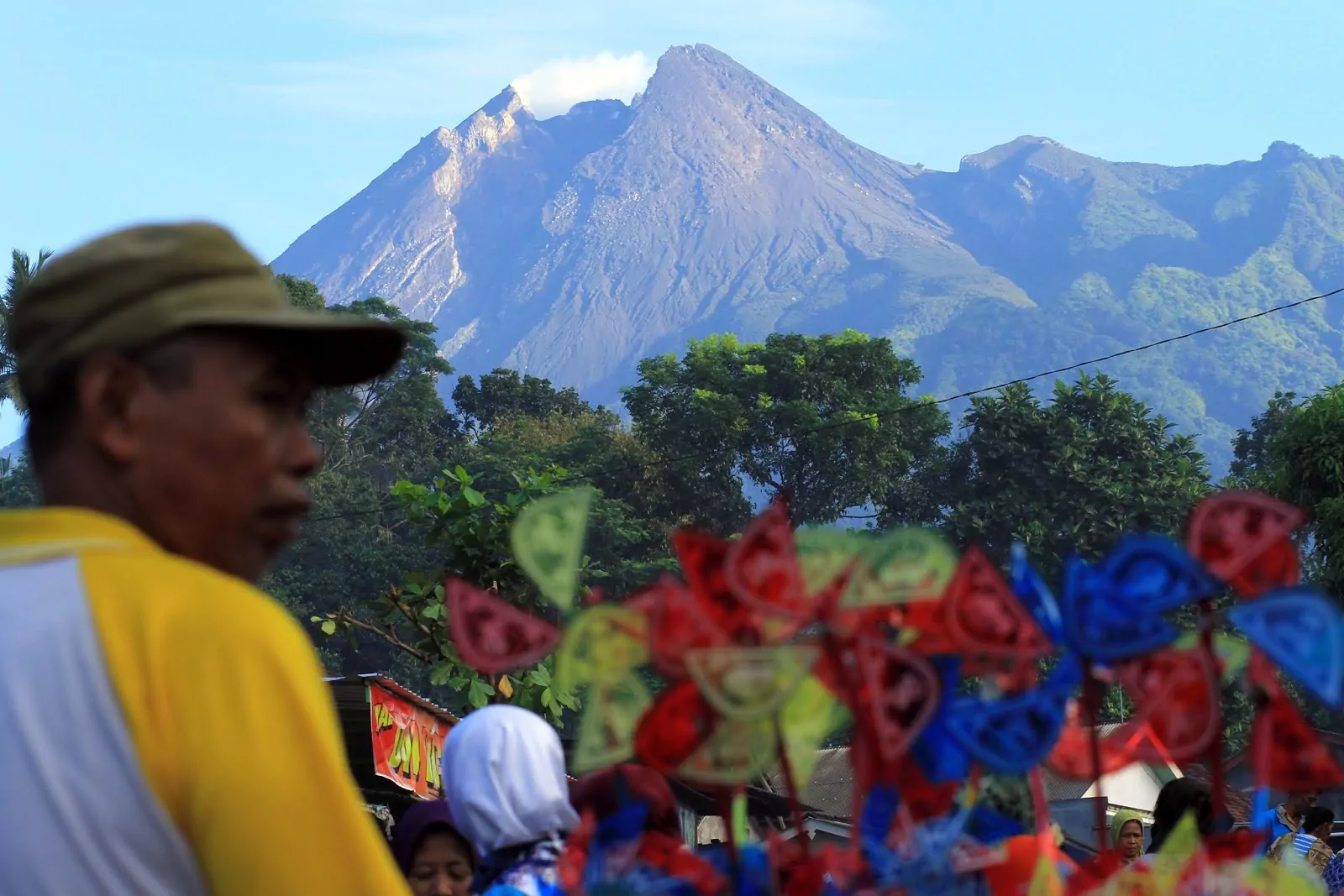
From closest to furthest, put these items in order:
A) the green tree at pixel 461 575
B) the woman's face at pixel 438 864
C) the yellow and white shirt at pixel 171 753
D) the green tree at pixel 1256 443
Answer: the yellow and white shirt at pixel 171 753 < the woman's face at pixel 438 864 < the green tree at pixel 461 575 < the green tree at pixel 1256 443

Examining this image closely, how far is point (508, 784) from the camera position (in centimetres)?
274

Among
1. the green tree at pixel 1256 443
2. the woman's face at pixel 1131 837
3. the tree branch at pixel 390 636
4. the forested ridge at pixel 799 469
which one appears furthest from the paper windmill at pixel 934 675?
the green tree at pixel 1256 443

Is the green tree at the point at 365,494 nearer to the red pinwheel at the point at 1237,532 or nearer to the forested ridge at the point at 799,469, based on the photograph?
the forested ridge at the point at 799,469

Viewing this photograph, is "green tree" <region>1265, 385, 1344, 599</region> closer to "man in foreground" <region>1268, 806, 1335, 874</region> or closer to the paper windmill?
"man in foreground" <region>1268, 806, 1335, 874</region>

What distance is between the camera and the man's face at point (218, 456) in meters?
1.12

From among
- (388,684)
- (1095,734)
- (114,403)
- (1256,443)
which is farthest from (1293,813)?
(1256,443)

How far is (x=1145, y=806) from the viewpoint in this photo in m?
25.5

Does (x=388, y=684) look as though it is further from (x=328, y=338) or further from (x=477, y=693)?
(x=328, y=338)

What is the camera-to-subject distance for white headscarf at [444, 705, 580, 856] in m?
2.73

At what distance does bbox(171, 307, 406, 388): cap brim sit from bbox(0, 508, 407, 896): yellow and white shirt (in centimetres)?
18

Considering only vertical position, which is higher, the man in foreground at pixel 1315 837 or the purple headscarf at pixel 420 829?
the purple headscarf at pixel 420 829

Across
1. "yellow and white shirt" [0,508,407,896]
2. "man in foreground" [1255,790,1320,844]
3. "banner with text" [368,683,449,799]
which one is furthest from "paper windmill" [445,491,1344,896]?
"banner with text" [368,683,449,799]

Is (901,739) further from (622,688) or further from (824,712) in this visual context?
(622,688)

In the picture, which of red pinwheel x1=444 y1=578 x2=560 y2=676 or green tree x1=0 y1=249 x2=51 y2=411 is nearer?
red pinwheel x1=444 y1=578 x2=560 y2=676
